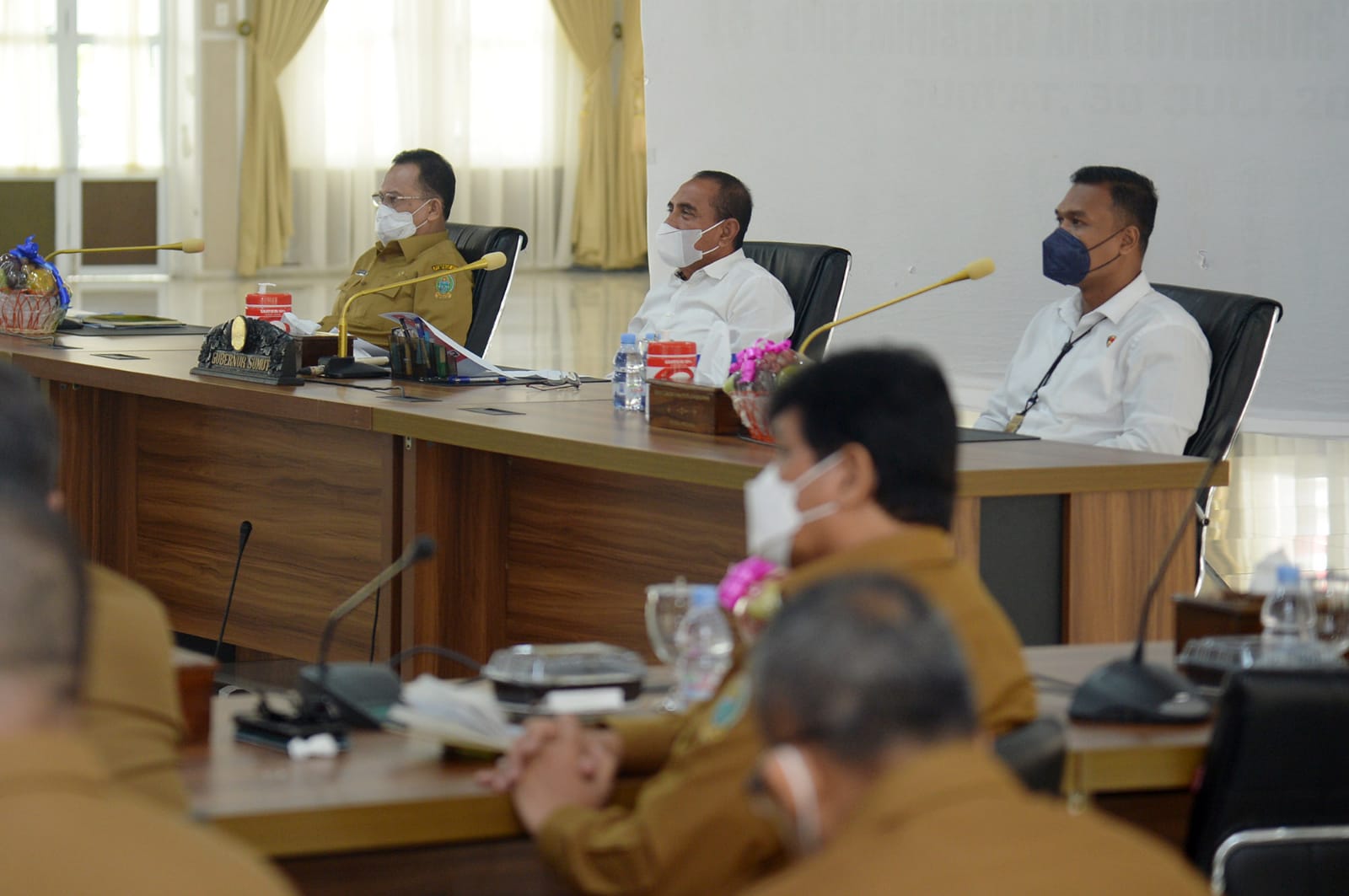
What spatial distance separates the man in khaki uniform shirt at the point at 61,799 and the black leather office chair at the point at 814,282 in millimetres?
3118

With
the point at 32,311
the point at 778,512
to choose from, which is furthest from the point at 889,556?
the point at 32,311

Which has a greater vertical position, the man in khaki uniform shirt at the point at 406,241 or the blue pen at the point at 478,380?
the man in khaki uniform shirt at the point at 406,241

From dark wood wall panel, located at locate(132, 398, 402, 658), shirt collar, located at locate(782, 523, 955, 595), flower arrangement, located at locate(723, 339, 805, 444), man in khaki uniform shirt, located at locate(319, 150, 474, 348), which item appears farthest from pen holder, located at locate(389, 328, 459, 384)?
shirt collar, located at locate(782, 523, 955, 595)

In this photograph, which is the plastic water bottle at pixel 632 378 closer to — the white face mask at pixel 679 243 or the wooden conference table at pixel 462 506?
the wooden conference table at pixel 462 506

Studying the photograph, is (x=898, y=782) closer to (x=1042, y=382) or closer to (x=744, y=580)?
(x=744, y=580)

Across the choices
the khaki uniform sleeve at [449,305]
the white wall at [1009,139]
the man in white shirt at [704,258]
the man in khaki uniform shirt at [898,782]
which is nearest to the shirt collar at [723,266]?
the man in white shirt at [704,258]

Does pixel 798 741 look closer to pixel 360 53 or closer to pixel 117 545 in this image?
pixel 117 545

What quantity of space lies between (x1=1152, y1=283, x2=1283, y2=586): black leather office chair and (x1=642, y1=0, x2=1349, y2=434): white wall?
258cm

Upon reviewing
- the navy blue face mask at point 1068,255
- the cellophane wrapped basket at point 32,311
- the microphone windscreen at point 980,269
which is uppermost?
the navy blue face mask at point 1068,255

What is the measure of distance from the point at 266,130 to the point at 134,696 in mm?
10865

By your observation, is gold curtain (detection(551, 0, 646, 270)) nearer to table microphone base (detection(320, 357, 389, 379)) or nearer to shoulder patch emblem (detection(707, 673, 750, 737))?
table microphone base (detection(320, 357, 389, 379))

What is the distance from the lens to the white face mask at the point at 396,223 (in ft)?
15.1

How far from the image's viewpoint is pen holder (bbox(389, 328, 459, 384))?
3.78m

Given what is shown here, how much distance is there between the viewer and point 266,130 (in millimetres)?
11766
